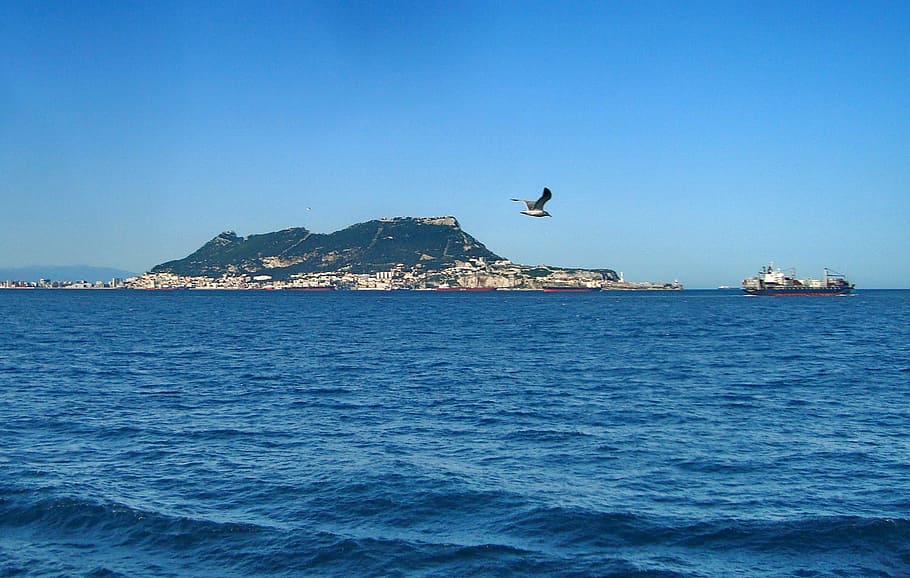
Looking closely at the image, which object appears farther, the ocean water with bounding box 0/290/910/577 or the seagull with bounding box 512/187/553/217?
the seagull with bounding box 512/187/553/217

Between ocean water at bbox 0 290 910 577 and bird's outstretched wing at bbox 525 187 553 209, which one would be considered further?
bird's outstretched wing at bbox 525 187 553 209

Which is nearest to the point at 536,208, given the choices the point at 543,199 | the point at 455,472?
the point at 543,199

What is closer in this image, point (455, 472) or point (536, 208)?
point (455, 472)

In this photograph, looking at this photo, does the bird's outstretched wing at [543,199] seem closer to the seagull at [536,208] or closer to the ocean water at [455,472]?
the seagull at [536,208]

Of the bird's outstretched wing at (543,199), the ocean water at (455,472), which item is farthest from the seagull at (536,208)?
the ocean water at (455,472)

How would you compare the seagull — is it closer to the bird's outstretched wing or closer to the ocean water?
the bird's outstretched wing

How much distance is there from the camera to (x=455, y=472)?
19.1 metres

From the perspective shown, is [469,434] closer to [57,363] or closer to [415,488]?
[415,488]

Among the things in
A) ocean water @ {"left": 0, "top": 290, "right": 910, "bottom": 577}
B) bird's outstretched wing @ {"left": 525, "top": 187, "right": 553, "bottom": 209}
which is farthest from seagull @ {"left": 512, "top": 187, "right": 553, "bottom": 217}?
ocean water @ {"left": 0, "top": 290, "right": 910, "bottom": 577}

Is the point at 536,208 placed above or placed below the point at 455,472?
above

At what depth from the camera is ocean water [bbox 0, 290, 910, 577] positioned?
13898 millimetres

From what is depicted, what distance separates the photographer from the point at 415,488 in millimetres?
17656

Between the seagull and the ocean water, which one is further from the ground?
the seagull

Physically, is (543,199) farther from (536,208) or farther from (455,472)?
(455,472)
